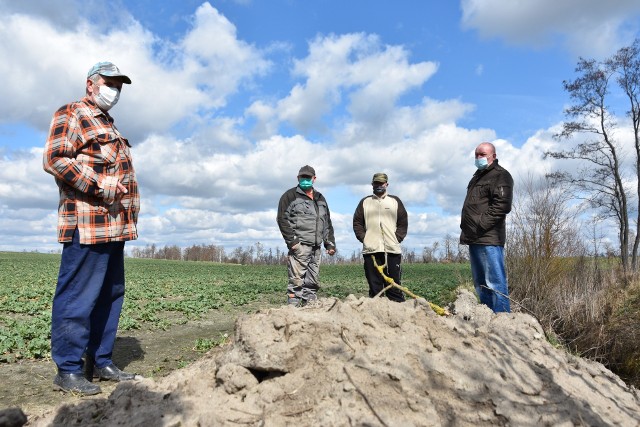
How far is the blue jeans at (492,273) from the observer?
5789mm

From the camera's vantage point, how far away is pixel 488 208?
5906 millimetres

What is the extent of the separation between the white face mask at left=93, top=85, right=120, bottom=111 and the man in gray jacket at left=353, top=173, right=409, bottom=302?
13.0 ft

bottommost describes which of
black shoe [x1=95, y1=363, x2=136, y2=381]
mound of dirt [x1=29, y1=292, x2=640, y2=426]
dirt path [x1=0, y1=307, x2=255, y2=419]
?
dirt path [x1=0, y1=307, x2=255, y2=419]

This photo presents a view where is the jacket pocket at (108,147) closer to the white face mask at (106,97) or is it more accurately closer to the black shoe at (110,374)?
the white face mask at (106,97)

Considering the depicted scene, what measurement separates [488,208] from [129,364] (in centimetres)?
463

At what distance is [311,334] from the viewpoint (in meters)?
3.27

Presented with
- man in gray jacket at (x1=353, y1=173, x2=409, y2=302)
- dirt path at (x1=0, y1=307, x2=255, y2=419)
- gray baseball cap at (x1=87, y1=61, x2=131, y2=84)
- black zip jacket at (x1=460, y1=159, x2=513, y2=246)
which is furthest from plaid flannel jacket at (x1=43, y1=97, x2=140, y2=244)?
black zip jacket at (x1=460, y1=159, x2=513, y2=246)

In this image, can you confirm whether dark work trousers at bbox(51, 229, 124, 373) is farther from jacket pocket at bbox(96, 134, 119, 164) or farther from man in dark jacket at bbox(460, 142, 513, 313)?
man in dark jacket at bbox(460, 142, 513, 313)

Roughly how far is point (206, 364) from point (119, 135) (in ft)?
8.00

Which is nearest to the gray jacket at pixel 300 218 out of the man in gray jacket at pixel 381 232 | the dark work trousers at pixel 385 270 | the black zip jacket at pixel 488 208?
the man in gray jacket at pixel 381 232

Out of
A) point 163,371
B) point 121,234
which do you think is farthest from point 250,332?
point 163,371

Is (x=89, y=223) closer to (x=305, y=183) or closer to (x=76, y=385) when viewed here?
(x=76, y=385)

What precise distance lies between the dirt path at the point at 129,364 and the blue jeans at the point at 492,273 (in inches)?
144

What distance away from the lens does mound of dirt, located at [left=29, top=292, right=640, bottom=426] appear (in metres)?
2.75
